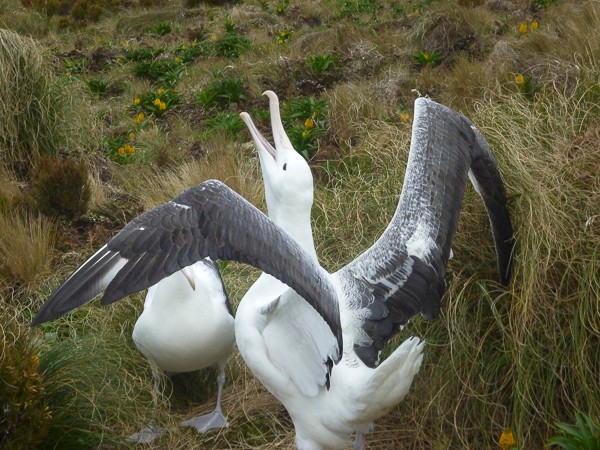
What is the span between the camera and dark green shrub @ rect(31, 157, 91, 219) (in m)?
6.05

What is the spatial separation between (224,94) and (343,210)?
15.5 ft

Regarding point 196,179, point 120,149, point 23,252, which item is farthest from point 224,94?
point 23,252

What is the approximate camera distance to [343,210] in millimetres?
4859

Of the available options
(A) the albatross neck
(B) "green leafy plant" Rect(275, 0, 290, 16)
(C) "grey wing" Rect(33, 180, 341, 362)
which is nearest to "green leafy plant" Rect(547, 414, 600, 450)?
(C) "grey wing" Rect(33, 180, 341, 362)

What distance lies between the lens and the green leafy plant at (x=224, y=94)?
361 inches

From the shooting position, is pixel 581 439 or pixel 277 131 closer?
pixel 581 439

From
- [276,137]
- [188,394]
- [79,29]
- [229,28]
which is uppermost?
[276,137]

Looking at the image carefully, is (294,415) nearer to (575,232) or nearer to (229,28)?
(575,232)

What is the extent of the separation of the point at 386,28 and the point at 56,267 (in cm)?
790

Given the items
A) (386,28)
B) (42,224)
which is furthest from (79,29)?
(42,224)

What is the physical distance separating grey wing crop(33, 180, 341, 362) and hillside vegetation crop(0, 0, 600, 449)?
23.9 inches

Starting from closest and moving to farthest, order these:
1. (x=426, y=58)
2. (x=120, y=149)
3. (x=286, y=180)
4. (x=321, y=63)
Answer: (x=286, y=180) → (x=120, y=149) → (x=426, y=58) → (x=321, y=63)

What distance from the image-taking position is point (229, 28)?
14.0m

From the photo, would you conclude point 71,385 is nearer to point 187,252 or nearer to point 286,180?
point 187,252
